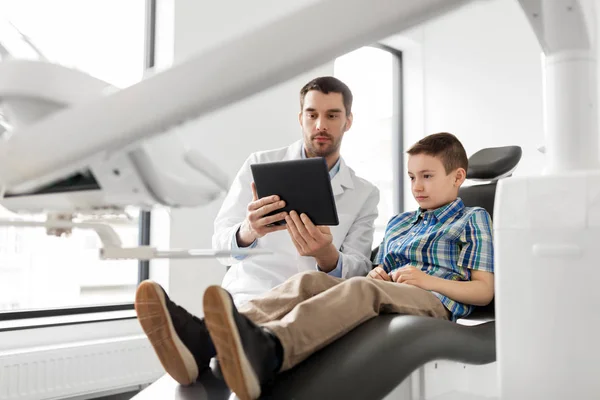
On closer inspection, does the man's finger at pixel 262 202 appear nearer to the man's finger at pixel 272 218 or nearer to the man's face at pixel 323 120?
the man's finger at pixel 272 218

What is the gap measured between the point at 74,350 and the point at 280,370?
145 cm

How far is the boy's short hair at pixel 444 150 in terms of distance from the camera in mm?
1668

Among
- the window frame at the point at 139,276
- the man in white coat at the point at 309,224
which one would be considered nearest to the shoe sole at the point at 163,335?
the man in white coat at the point at 309,224

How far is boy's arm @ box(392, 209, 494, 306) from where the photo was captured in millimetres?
1421

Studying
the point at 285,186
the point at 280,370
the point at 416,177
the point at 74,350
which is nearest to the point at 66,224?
the point at 280,370

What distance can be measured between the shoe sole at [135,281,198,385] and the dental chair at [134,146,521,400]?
0.10ft

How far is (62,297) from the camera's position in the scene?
264 centimetres

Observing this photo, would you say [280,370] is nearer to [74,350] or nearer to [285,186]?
[285,186]

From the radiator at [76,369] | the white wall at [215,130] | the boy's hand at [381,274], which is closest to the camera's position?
the boy's hand at [381,274]

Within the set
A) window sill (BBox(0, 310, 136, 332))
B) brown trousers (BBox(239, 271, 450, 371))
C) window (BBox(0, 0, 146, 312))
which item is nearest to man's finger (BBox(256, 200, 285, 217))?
brown trousers (BBox(239, 271, 450, 371))

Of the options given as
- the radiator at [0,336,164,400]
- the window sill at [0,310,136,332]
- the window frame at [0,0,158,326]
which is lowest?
the radiator at [0,336,164,400]

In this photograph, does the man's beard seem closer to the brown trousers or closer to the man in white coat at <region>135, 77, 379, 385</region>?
the man in white coat at <region>135, 77, 379, 385</region>

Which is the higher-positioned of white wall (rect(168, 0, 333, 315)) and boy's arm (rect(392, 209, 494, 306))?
white wall (rect(168, 0, 333, 315))

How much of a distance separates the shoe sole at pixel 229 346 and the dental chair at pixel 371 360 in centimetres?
5
